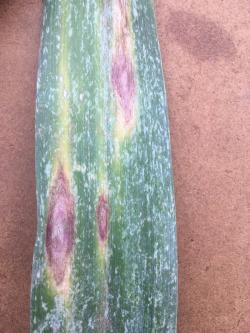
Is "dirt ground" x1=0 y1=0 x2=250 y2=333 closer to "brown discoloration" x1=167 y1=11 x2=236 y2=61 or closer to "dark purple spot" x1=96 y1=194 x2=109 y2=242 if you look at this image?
"brown discoloration" x1=167 y1=11 x2=236 y2=61

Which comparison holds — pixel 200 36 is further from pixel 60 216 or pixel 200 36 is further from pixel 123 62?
pixel 60 216

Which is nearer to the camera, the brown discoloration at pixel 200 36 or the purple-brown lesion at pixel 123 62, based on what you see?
the purple-brown lesion at pixel 123 62

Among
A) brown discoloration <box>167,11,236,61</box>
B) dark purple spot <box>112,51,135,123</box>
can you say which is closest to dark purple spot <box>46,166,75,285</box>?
dark purple spot <box>112,51,135,123</box>

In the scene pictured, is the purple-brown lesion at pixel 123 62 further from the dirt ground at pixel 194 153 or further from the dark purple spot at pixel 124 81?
the dirt ground at pixel 194 153

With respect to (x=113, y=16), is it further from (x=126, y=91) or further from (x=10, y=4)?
(x=10, y=4)

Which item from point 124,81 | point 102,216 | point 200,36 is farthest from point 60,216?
point 200,36

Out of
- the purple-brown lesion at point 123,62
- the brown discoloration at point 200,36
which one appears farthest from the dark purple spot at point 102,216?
the brown discoloration at point 200,36
